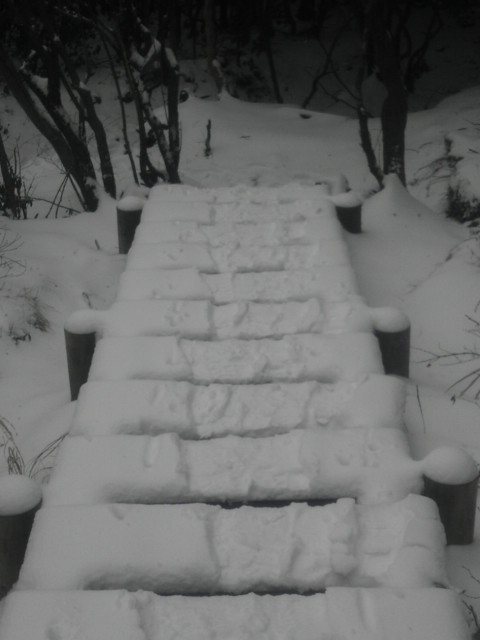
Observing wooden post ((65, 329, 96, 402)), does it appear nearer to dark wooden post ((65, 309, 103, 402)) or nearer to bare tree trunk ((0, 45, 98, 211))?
dark wooden post ((65, 309, 103, 402))

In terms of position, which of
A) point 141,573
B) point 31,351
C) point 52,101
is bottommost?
point 31,351

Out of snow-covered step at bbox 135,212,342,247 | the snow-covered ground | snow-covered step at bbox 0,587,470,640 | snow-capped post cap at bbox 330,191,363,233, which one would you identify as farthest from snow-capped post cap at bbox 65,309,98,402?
snow-capped post cap at bbox 330,191,363,233

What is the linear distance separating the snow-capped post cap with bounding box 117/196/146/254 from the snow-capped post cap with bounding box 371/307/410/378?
166 cm

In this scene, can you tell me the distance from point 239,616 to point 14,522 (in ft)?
2.10

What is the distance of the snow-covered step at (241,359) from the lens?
104 inches

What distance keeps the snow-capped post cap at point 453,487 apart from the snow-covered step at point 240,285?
117 centimetres

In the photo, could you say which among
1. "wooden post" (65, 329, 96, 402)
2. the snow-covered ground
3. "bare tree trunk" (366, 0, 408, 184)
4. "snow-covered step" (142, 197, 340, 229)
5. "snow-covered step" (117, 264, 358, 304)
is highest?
"bare tree trunk" (366, 0, 408, 184)

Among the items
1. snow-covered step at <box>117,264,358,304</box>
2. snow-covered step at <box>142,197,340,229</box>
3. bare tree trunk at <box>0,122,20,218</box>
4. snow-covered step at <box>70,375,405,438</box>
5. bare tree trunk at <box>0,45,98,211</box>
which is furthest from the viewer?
bare tree trunk at <box>0,122,20,218</box>

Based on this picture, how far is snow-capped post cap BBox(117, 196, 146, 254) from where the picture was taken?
407 centimetres

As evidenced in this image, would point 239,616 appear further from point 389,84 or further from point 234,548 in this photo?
point 389,84

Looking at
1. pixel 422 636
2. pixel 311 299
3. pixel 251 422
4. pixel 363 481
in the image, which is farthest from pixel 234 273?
pixel 422 636

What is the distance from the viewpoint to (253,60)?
36.1ft

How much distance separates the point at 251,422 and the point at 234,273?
1.14 m

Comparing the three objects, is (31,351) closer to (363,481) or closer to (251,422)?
(251,422)
